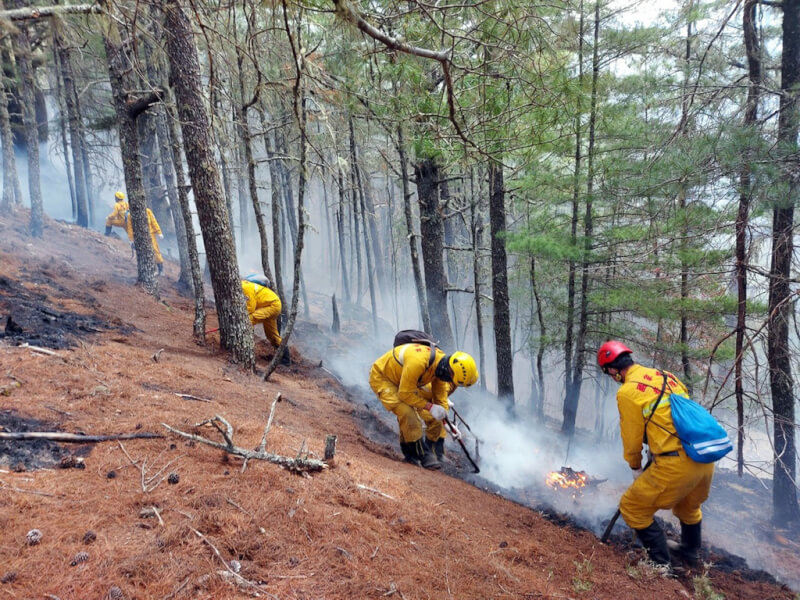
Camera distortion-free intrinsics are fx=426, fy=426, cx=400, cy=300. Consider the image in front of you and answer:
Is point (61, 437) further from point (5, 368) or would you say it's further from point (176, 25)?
point (176, 25)

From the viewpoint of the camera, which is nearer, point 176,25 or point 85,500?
point 85,500

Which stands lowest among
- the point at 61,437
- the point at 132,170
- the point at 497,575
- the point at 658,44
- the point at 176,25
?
the point at 497,575

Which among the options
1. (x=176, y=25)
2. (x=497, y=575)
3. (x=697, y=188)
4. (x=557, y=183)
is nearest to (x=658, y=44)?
(x=557, y=183)

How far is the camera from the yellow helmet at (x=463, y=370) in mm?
5062

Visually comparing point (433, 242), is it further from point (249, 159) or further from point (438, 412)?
point (438, 412)

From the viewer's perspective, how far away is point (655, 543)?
13.6 ft

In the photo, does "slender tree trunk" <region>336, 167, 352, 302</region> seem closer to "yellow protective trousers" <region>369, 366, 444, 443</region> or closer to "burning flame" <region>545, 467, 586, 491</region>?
"yellow protective trousers" <region>369, 366, 444, 443</region>

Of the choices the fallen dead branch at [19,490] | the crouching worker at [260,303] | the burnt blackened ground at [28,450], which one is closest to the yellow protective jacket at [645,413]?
the fallen dead branch at [19,490]

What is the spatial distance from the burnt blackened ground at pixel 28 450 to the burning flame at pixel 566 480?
21.1ft

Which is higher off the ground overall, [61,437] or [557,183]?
[557,183]

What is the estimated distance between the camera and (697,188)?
6.22m

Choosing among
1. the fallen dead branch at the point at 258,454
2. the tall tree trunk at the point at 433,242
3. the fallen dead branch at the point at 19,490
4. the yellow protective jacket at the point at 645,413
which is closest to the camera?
the fallen dead branch at the point at 19,490

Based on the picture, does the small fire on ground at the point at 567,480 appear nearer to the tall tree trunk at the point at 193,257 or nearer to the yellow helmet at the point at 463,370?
the yellow helmet at the point at 463,370

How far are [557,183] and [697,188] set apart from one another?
3.86 meters
